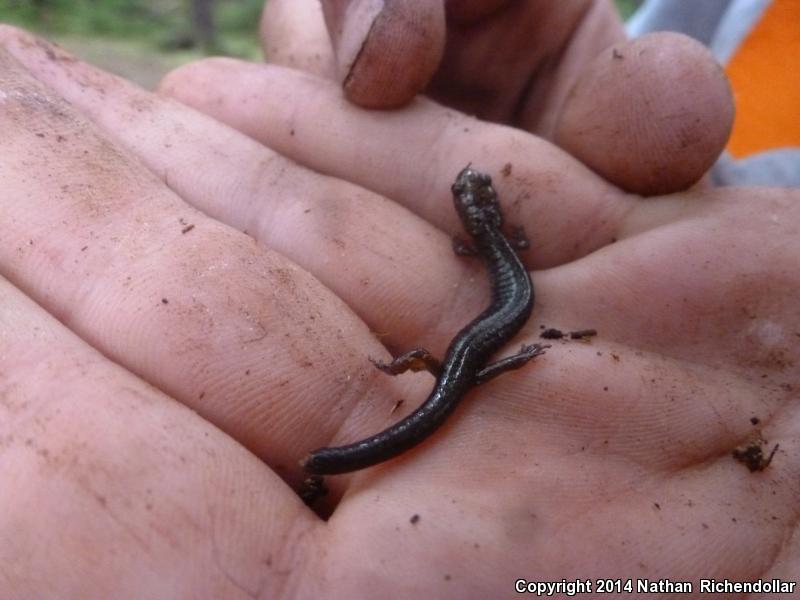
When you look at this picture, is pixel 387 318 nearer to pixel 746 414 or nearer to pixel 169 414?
pixel 169 414

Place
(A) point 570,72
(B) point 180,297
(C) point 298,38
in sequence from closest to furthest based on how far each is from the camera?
1. (B) point 180,297
2. (A) point 570,72
3. (C) point 298,38

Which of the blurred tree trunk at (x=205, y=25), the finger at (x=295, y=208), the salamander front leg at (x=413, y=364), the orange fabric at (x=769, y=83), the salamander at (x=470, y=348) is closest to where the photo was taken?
the salamander at (x=470, y=348)

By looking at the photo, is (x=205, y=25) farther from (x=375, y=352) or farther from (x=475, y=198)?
(x=375, y=352)

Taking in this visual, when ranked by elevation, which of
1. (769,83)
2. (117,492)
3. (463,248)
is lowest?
(117,492)

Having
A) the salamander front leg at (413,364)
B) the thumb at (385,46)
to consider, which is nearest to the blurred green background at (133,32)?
the thumb at (385,46)

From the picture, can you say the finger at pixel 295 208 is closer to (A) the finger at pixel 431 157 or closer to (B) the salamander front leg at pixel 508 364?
(A) the finger at pixel 431 157

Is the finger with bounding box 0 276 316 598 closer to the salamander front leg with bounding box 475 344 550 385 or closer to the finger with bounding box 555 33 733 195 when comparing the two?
the salamander front leg with bounding box 475 344 550 385

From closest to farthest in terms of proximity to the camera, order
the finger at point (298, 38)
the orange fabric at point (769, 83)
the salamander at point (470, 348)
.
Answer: the salamander at point (470, 348), the finger at point (298, 38), the orange fabric at point (769, 83)

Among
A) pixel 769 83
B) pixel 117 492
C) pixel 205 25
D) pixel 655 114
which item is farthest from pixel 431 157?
pixel 205 25
